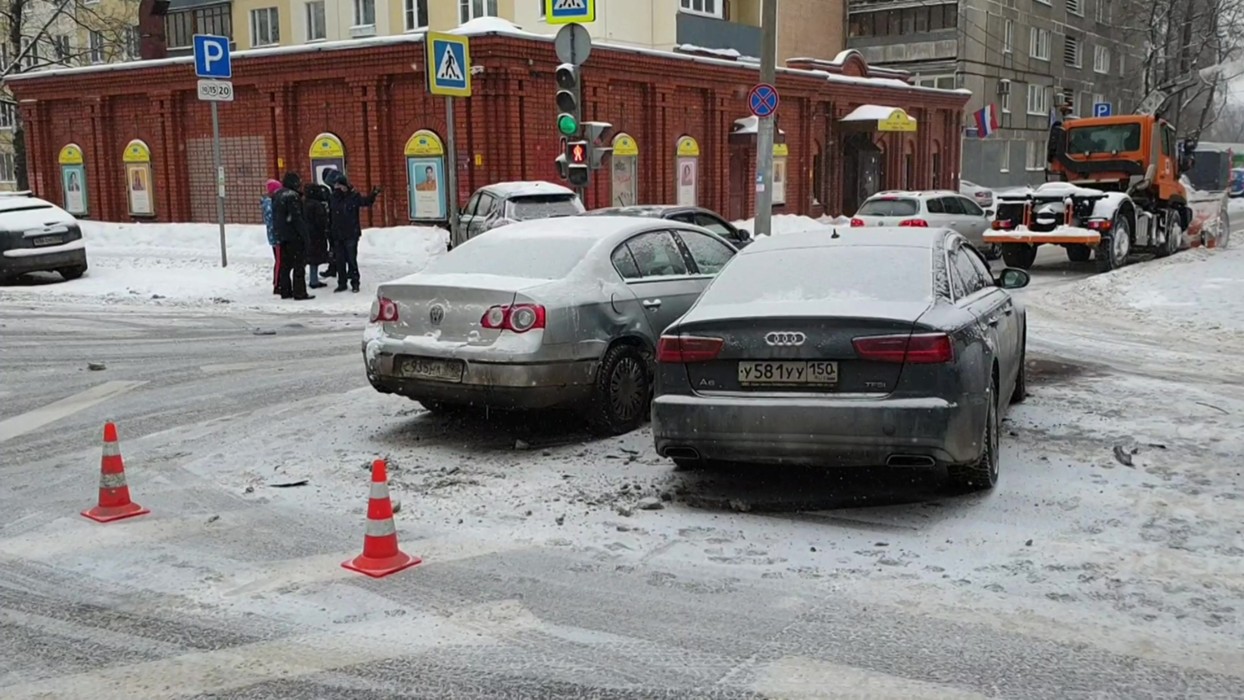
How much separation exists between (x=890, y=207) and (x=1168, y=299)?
25.9 feet

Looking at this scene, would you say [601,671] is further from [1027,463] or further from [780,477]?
[1027,463]

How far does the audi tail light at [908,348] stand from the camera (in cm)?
565

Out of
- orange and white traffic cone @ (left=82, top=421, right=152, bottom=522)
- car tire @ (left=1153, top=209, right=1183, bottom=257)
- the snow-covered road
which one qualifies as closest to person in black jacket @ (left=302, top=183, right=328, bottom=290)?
the snow-covered road

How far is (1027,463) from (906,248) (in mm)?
1502

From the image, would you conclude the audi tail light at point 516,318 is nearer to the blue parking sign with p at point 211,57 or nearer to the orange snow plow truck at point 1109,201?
the blue parking sign with p at point 211,57

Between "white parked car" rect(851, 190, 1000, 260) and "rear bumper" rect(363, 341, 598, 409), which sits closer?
"rear bumper" rect(363, 341, 598, 409)

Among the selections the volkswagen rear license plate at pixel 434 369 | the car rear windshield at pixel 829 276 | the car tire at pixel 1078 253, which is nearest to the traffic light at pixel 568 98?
the volkswagen rear license plate at pixel 434 369

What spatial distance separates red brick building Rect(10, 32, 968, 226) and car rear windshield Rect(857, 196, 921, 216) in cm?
660

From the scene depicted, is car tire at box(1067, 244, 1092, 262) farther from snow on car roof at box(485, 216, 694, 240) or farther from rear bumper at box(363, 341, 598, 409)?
rear bumper at box(363, 341, 598, 409)

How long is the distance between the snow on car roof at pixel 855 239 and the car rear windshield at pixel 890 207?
15367 mm

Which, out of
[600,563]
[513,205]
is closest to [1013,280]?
[600,563]

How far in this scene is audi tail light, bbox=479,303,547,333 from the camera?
7285 mm

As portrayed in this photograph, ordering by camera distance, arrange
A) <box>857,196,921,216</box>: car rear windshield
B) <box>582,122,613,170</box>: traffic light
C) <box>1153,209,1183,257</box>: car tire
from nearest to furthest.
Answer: <box>582,122,613,170</box>: traffic light < <box>857,196,921,216</box>: car rear windshield < <box>1153,209,1183,257</box>: car tire

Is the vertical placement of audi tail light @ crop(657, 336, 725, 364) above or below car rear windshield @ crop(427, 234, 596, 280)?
below
